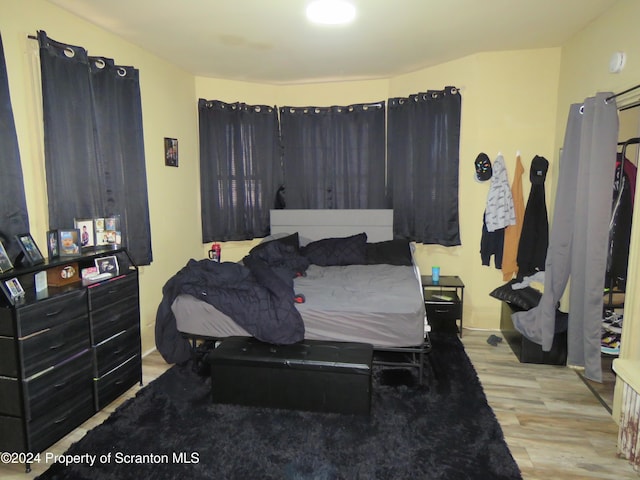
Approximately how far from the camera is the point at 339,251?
410 cm

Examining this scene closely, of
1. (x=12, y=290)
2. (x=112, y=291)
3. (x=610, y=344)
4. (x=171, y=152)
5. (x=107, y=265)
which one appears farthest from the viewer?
(x=171, y=152)

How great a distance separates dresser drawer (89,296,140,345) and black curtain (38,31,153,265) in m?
0.65

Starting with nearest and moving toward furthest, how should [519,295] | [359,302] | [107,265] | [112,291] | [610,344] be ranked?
[112,291], [107,265], [359,302], [610,344], [519,295]

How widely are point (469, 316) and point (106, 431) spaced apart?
11.0 ft

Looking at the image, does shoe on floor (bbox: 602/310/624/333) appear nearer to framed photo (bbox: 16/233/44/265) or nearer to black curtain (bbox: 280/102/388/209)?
black curtain (bbox: 280/102/388/209)

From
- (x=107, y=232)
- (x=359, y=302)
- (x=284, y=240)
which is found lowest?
(x=359, y=302)

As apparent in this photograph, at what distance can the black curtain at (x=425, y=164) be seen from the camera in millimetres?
4027

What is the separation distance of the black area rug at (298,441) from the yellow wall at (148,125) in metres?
1.31

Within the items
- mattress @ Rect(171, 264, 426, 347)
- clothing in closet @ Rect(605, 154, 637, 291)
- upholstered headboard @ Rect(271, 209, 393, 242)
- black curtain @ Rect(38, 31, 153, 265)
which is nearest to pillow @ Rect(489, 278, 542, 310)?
clothing in closet @ Rect(605, 154, 637, 291)

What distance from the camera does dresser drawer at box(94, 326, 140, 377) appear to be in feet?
8.12

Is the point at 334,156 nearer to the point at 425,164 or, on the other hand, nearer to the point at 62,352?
the point at 425,164

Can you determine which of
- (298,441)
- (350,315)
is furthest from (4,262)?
(350,315)

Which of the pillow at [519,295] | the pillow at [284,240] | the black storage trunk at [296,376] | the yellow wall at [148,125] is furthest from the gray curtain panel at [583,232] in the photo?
the yellow wall at [148,125]

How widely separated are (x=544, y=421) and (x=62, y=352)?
9.52ft
